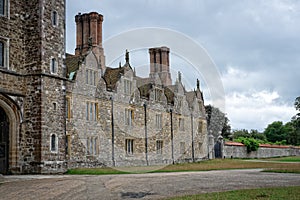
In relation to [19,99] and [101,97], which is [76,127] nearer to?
[101,97]

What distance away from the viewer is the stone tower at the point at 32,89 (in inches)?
849

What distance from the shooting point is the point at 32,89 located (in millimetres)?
22094

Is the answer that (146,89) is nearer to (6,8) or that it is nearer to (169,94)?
(169,94)

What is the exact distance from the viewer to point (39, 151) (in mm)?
21469

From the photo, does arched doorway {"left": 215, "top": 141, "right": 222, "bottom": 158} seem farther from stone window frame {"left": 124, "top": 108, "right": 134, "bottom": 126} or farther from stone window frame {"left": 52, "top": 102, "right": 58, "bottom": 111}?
stone window frame {"left": 52, "top": 102, "right": 58, "bottom": 111}

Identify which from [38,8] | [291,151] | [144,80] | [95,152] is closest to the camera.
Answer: [38,8]

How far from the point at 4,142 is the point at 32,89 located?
314 cm

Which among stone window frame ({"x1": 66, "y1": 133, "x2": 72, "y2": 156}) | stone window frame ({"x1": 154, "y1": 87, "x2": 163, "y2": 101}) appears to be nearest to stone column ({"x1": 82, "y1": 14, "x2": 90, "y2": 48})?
stone window frame ({"x1": 154, "y1": 87, "x2": 163, "y2": 101})

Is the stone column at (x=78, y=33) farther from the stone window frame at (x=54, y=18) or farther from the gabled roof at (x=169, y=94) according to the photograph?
the stone window frame at (x=54, y=18)

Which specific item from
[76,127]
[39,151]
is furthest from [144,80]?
[39,151]

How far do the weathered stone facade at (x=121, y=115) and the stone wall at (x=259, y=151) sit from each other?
3.97 m

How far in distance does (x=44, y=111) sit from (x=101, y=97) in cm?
771

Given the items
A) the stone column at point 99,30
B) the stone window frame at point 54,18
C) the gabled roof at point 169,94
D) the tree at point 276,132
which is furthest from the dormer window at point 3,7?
the tree at point 276,132

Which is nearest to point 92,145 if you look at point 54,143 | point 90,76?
point 90,76
